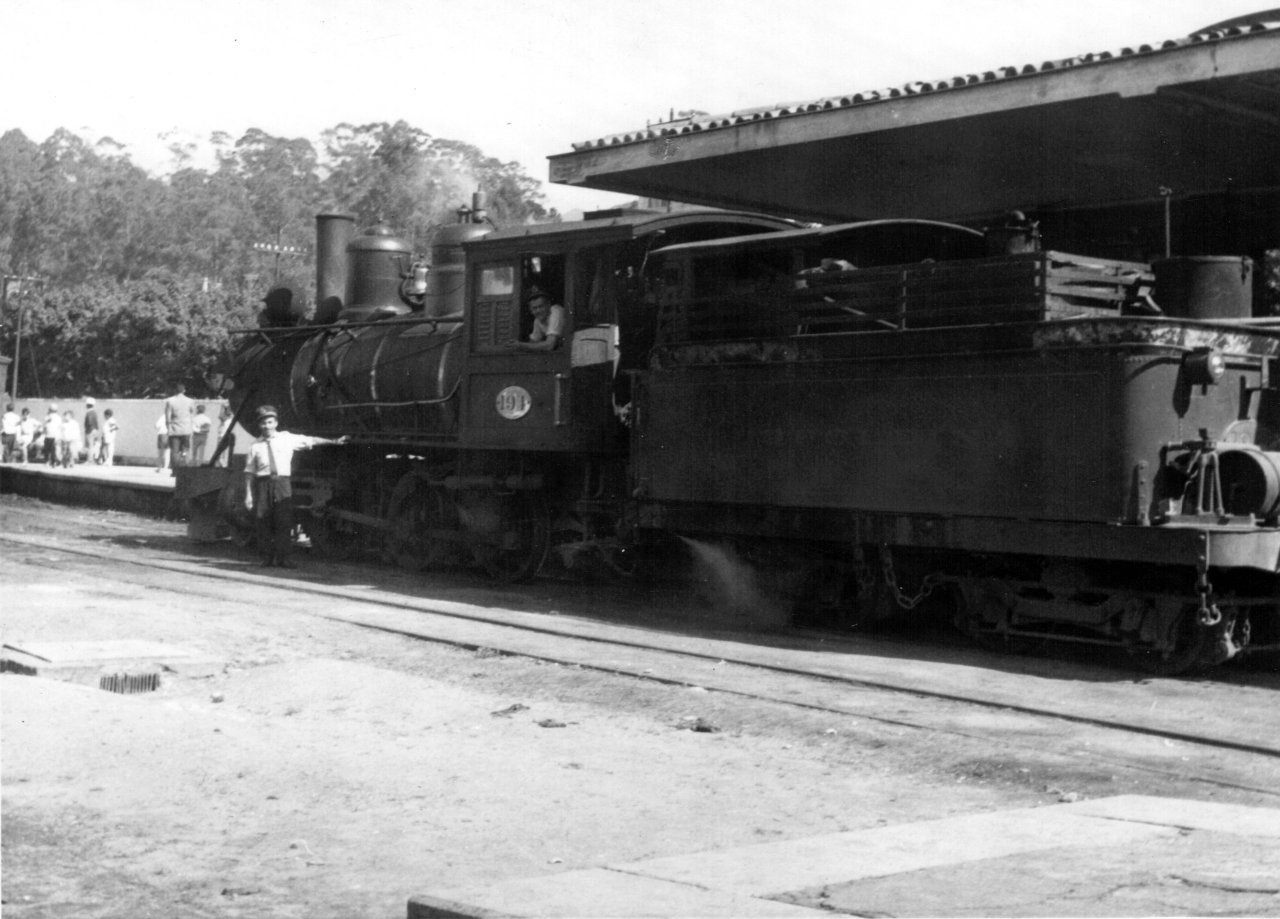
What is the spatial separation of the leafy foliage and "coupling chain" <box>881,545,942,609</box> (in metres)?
26.1

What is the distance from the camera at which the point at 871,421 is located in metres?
11.3

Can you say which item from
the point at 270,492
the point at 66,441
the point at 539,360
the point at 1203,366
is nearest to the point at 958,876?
the point at 1203,366

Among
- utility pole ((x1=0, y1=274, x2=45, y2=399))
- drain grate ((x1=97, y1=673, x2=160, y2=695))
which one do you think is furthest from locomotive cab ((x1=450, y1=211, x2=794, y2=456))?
utility pole ((x1=0, y1=274, x2=45, y2=399))

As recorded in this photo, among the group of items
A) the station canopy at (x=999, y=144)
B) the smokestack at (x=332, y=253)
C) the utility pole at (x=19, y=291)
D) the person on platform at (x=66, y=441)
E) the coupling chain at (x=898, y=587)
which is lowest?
the coupling chain at (x=898, y=587)

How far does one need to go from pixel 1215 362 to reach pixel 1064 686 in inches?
84.7

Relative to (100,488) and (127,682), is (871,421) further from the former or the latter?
(100,488)

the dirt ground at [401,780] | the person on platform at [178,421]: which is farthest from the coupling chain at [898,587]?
the person on platform at [178,421]

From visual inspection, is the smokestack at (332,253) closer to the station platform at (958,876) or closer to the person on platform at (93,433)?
the station platform at (958,876)

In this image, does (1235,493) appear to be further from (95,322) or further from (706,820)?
(95,322)

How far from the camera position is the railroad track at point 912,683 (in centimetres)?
797

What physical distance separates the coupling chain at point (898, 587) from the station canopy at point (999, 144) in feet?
10.4

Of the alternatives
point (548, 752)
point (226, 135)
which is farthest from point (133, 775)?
point (226, 135)

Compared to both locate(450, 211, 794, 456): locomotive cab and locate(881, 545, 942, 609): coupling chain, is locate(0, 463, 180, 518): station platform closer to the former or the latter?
locate(450, 211, 794, 456): locomotive cab

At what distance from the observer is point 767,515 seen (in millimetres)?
12070
